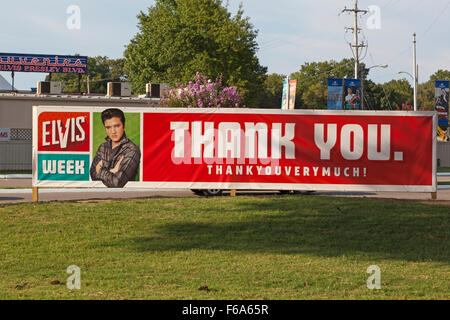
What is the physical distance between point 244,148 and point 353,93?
3778cm

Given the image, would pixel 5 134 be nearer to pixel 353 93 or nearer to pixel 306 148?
pixel 353 93

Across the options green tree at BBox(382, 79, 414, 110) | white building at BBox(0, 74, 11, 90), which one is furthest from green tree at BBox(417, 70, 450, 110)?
white building at BBox(0, 74, 11, 90)

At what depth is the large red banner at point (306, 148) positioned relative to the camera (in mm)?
17406

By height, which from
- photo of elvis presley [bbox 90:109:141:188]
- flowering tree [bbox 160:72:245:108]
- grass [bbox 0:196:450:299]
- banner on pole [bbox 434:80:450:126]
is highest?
banner on pole [bbox 434:80:450:126]

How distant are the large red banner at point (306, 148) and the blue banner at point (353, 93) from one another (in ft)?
117

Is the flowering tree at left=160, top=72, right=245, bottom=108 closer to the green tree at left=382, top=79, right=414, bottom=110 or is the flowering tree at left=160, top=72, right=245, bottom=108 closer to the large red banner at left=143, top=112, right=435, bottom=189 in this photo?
the large red banner at left=143, top=112, right=435, bottom=189

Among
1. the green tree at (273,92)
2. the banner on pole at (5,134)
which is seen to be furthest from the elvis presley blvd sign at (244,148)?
the green tree at (273,92)

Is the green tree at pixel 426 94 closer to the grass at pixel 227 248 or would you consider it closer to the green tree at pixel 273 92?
the green tree at pixel 273 92

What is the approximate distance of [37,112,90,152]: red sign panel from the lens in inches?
692

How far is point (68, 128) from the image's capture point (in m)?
17.6

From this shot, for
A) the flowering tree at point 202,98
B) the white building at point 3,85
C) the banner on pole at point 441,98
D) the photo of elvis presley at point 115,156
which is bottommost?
the photo of elvis presley at point 115,156

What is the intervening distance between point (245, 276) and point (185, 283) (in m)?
1.08

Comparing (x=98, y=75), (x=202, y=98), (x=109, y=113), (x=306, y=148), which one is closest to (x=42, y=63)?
(x=202, y=98)

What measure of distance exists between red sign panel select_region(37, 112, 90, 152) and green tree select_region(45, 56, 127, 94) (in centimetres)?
9458
